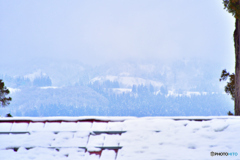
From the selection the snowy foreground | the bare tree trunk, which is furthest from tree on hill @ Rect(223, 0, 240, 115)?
the snowy foreground

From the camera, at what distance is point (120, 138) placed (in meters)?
5.64

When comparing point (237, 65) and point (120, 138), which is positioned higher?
point (237, 65)

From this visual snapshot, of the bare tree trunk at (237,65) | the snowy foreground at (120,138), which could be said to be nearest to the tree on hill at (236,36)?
the bare tree trunk at (237,65)

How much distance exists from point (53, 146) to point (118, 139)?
1.23 metres

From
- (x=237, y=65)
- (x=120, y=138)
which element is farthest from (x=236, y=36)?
(x=120, y=138)

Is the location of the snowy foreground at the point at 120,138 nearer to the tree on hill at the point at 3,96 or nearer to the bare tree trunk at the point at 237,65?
the bare tree trunk at the point at 237,65

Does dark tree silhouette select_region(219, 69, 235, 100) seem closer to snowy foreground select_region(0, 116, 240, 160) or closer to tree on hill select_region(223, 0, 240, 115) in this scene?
tree on hill select_region(223, 0, 240, 115)

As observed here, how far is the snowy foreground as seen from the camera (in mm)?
5199

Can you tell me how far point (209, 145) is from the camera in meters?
5.30

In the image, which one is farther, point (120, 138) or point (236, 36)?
point (236, 36)

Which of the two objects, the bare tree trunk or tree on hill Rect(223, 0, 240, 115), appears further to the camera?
the bare tree trunk

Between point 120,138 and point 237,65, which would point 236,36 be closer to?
point 237,65

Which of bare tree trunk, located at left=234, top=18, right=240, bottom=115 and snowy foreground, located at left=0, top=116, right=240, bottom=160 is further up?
bare tree trunk, located at left=234, top=18, right=240, bottom=115

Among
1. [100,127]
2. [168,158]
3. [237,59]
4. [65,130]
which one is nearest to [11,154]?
[65,130]
